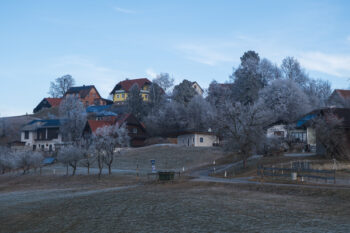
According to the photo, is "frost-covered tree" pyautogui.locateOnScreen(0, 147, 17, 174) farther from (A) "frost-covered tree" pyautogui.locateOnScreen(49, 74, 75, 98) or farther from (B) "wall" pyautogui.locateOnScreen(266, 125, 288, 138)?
(A) "frost-covered tree" pyautogui.locateOnScreen(49, 74, 75, 98)

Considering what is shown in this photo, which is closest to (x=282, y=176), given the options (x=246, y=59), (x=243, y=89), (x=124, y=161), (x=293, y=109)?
(x=124, y=161)

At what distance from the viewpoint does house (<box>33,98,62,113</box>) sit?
139m

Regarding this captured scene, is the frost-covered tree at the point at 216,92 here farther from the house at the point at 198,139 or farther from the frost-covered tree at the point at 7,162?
the frost-covered tree at the point at 7,162

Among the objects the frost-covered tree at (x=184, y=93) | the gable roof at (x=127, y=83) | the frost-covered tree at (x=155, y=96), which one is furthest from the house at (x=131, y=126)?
the gable roof at (x=127, y=83)

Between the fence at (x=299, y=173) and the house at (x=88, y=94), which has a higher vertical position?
the house at (x=88, y=94)

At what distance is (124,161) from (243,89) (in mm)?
33599

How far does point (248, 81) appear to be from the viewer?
83.2 metres

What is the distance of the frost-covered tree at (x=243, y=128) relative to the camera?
44.7m

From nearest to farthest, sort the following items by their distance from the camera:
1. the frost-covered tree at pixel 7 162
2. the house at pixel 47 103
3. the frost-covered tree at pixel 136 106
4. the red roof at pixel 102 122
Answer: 1. the frost-covered tree at pixel 7 162
2. the red roof at pixel 102 122
3. the frost-covered tree at pixel 136 106
4. the house at pixel 47 103

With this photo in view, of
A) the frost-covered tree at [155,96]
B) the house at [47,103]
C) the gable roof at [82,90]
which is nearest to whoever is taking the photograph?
the frost-covered tree at [155,96]

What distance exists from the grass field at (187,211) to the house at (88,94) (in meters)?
105

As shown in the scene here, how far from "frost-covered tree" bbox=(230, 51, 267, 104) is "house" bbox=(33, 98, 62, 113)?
7814 cm

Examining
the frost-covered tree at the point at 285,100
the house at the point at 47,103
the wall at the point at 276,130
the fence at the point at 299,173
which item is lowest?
the fence at the point at 299,173

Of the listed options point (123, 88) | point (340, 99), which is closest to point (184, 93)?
point (340, 99)
